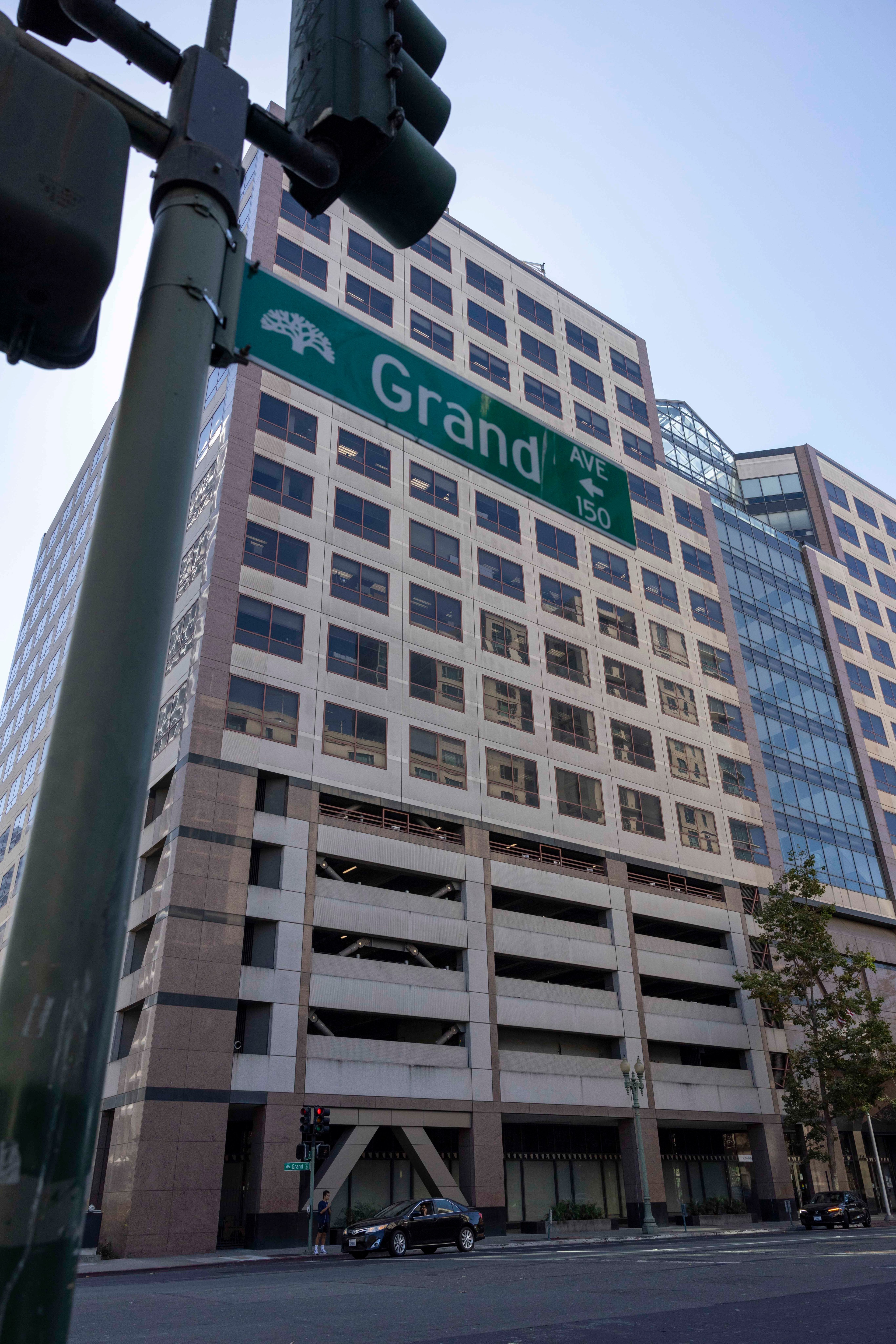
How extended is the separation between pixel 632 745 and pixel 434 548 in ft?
47.8

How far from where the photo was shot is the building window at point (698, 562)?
58344 mm

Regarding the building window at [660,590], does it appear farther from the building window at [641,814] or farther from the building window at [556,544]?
the building window at [641,814]

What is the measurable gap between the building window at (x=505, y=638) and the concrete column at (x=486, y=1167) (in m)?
19.9

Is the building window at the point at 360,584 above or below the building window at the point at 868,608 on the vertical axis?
below

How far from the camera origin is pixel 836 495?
7631 cm

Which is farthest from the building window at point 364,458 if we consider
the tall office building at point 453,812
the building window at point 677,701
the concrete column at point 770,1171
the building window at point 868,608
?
the building window at point 868,608

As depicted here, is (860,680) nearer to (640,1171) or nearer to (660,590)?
(660,590)

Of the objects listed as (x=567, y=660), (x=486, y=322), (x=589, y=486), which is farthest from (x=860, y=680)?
(x=589, y=486)

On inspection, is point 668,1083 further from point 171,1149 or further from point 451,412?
point 451,412

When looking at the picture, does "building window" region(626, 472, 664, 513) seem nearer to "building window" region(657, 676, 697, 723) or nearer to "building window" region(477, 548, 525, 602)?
"building window" region(657, 676, 697, 723)

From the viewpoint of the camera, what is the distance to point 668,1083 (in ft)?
141

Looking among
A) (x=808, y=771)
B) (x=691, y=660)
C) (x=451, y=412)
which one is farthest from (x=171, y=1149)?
(x=808, y=771)

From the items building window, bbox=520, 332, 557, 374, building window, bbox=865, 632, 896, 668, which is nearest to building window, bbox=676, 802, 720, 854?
building window, bbox=520, 332, 557, 374

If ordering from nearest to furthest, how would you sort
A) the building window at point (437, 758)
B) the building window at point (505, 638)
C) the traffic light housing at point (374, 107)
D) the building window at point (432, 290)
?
the traffic light housing at point (374, 107) < the building window at point (437, 758) < the building window at point (505, 638) < the building window at point (432, 290)
